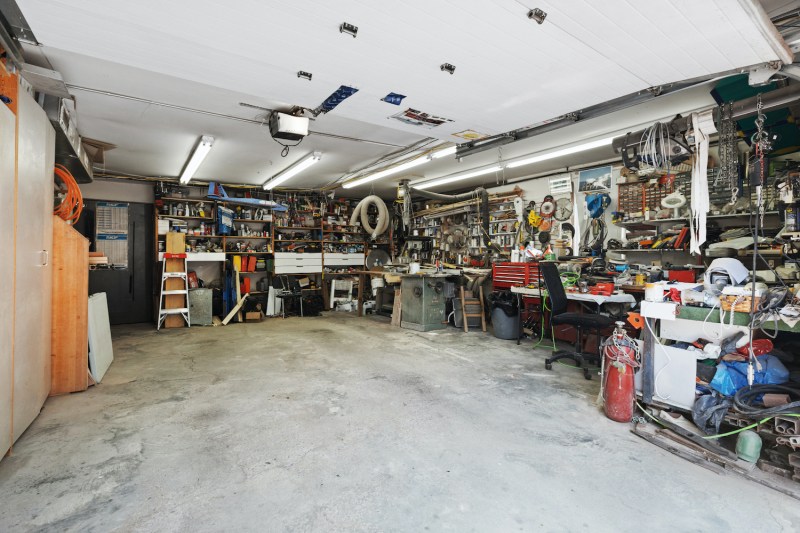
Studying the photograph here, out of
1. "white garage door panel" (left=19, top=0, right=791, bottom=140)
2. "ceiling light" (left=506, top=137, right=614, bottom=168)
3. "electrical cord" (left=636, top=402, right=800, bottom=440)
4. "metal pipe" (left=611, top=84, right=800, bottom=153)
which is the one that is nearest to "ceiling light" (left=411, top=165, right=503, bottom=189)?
"ceiling light" (left=506, top=137, right=614, bottom=168)

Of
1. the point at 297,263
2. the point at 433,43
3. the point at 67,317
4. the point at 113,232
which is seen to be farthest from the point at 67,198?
the point at 297,263

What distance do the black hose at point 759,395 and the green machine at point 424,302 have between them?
417 cm

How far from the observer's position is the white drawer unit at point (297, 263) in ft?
27.8

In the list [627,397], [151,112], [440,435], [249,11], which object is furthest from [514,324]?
[151,112]

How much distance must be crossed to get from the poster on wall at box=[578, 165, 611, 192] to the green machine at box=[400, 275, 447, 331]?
2800 mm

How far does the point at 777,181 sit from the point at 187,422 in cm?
604

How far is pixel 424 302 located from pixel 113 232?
626 centimetres

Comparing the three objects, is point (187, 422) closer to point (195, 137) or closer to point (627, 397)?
point (627, 397)

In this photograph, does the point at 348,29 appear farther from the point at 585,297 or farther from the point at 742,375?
the point at 585,297

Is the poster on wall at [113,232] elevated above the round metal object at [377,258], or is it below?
above

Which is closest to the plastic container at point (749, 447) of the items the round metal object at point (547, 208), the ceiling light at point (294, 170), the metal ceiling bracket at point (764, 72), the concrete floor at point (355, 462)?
the concrete floor at point (355, 462)

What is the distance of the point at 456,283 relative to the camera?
674cm

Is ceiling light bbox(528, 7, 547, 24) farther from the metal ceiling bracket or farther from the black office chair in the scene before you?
the black office chair

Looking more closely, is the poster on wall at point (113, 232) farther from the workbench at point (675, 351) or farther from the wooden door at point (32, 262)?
the workbench at point (675, 351)
